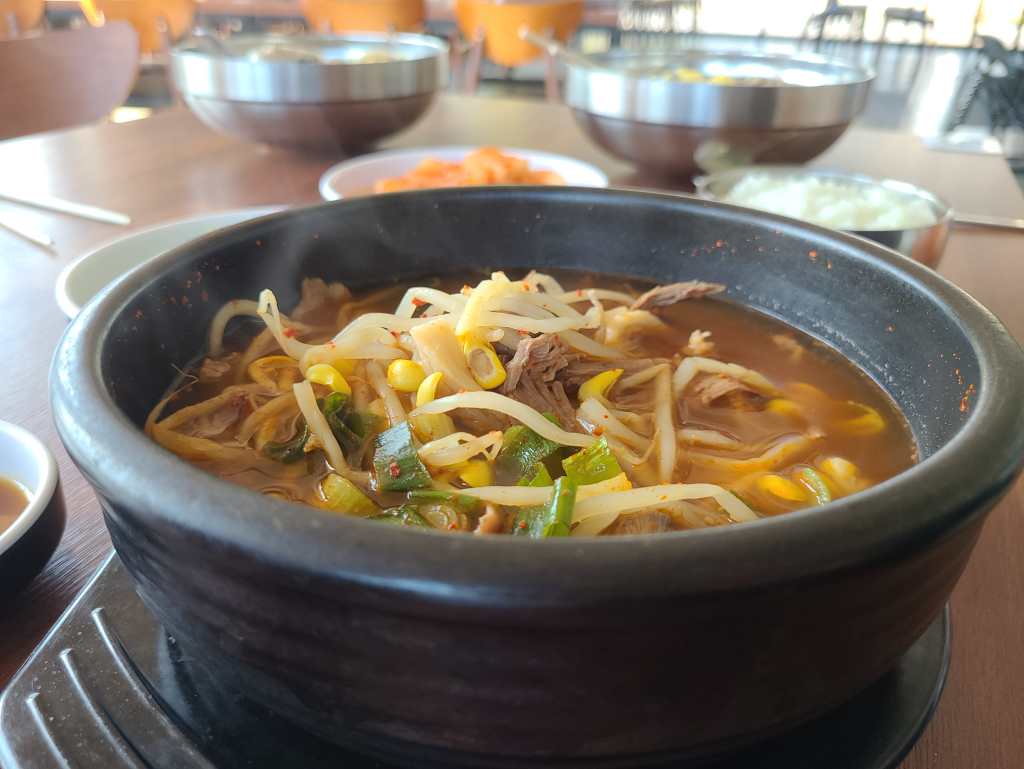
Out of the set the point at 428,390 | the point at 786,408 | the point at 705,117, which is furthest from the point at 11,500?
the point at 705,117

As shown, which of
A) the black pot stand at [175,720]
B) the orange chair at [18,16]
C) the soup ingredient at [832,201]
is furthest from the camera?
the orange chair at [18,16]

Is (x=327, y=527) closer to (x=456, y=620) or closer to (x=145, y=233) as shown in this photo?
(x=456, y=620)

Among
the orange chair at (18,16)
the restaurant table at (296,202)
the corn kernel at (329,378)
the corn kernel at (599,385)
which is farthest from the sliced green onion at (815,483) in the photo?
the orange chair at (18,16)

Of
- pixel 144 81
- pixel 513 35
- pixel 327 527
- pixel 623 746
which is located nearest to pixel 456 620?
pixel 327 527

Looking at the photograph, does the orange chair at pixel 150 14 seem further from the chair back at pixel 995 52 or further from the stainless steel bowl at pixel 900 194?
the chair back at pixel 995 52

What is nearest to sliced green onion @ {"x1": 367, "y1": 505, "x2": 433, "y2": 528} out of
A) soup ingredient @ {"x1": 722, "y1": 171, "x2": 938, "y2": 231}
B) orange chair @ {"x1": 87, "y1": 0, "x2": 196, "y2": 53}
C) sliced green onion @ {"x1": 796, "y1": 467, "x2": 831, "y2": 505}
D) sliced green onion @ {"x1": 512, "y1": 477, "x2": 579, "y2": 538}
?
sliced green onion @ {"x1": 512, "y1": 477, "x2": 579, "y2": 538}
